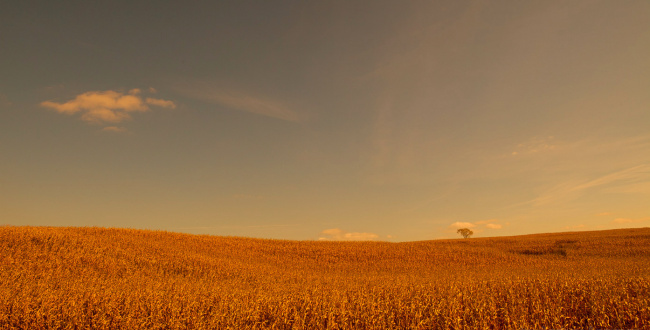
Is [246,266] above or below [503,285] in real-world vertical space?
below

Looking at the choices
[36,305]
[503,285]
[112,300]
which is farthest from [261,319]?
[503,285]

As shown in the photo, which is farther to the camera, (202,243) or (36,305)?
(202,243)

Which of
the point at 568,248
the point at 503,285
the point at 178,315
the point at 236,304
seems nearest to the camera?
the point at 178,315

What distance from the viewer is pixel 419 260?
2241 centimetres

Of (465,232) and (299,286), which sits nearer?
(299,286)

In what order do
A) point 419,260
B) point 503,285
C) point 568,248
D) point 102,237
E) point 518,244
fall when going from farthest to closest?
point 518,244 → point 568,248 → point 419,260 → point 102,237 → point 503,285

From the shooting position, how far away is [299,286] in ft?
32.2

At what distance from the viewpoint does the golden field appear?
5.41m

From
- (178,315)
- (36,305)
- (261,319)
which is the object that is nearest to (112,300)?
(36,305)

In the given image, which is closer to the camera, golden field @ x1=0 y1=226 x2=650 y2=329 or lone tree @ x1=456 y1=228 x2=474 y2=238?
golden field @ x1=0 y1=226 x2=650 y2=329

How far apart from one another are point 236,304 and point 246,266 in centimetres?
1145

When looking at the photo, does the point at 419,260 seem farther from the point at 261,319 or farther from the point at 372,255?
the point at 261,319

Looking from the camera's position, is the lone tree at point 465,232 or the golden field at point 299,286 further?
the lone tree at point 465,232

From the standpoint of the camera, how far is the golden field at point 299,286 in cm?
541
